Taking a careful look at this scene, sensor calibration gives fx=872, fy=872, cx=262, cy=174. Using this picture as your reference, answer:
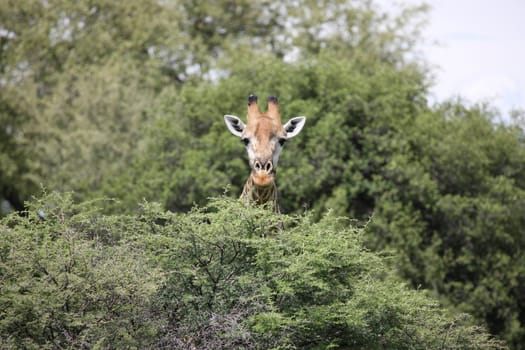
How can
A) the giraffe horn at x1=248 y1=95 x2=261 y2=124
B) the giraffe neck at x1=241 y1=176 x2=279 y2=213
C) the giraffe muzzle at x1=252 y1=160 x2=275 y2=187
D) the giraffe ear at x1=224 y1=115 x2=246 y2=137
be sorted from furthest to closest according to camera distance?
the giraffe ear at x1=224 y1=115 x2=246 y2=137 → the giraffe horn at x1=248 y1=95 x2=261 y2=124 → the giraffe neck at x1=241 y1=176 x2=279 y2=213 → the giraffe muzzle at x1=252 y1=160 x2=275 y2=187

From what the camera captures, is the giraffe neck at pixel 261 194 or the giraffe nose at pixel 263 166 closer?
the giraffe nose at pixel 263 166

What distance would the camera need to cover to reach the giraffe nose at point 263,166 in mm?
9750

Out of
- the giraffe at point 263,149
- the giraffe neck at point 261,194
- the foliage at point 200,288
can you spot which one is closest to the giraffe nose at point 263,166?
the giraffe at point 263,149

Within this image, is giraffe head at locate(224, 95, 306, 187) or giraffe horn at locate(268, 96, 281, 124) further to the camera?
giraffe horn at locate(268, 96, 281, 124)

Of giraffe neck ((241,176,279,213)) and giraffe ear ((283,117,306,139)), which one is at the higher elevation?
giraffe ear ((283,117,306,139))

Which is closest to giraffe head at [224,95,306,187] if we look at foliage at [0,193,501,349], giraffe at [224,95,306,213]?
giraffe at [224,95,306,213]

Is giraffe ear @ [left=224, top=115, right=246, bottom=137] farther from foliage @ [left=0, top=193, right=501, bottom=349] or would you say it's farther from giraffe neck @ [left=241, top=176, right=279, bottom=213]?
foliage @ [left=0, top=193, right=501, bottom=349]

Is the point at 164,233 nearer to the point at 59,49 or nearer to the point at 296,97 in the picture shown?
the point at 296,97

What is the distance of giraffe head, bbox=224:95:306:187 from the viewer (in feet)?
32.0

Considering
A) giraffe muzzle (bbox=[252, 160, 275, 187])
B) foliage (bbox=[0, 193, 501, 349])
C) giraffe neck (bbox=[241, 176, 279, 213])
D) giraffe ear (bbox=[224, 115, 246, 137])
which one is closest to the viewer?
foliage (bbox=[0, 193, 501, 349])

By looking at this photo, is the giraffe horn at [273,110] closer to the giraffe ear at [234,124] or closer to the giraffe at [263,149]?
the giraffe at [263,149]

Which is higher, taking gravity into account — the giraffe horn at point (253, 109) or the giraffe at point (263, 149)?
the giraffe horn at point (253, 109)

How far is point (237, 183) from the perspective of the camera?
20.4 m

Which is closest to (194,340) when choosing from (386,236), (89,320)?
(89,320)
